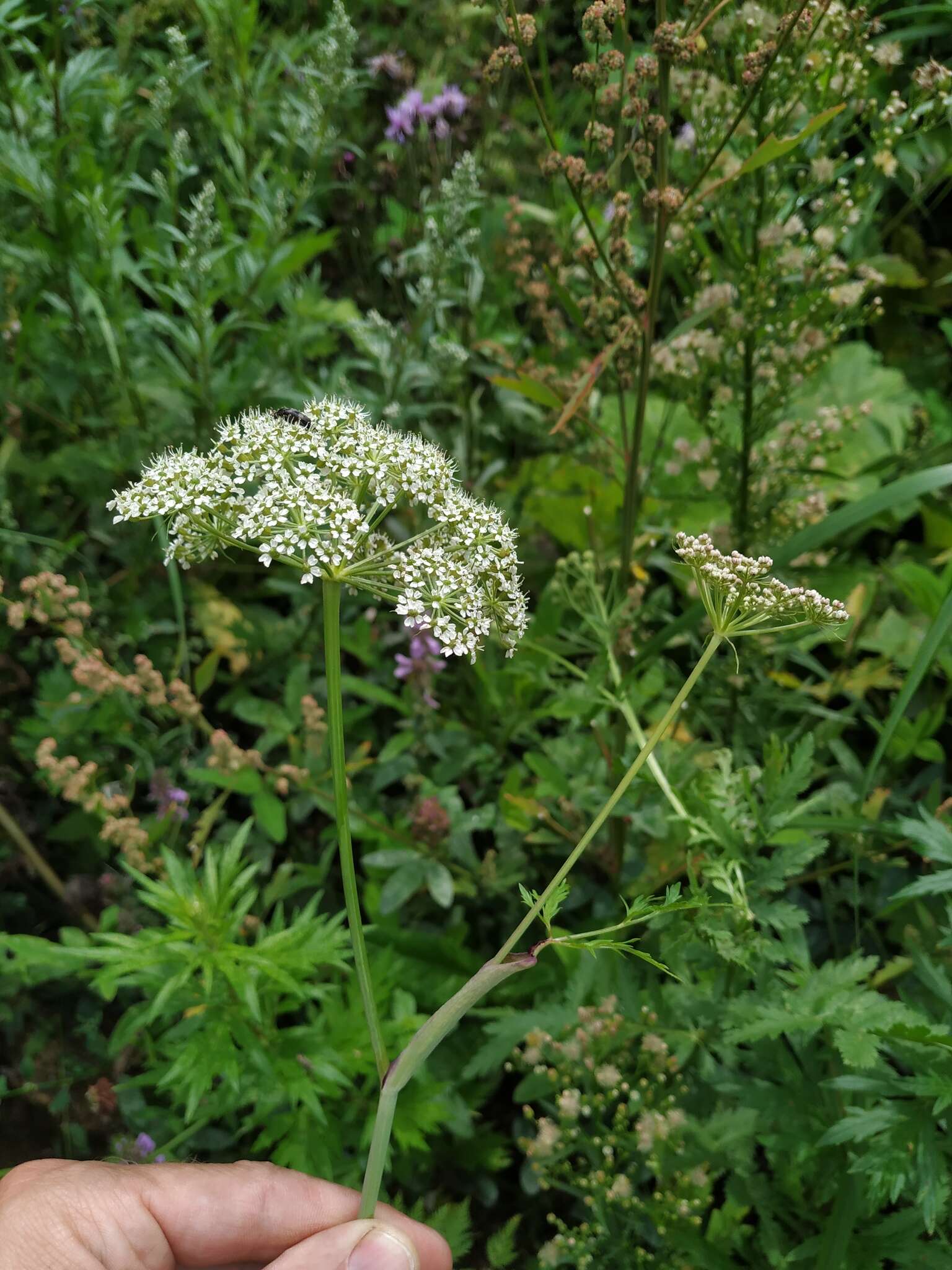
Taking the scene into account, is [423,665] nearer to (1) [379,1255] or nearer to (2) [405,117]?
(1) [379,1255]

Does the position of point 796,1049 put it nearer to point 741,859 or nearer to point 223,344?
point 741,859

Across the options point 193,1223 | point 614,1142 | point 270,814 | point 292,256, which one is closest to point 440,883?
point 270,814

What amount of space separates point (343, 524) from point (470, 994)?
30.6 inches

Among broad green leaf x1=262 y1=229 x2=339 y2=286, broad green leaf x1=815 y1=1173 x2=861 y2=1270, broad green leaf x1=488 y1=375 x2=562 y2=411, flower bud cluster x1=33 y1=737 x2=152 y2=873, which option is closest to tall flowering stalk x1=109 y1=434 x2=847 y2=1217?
broad green leaf x1=488 y1=375 x2=562 y2=411

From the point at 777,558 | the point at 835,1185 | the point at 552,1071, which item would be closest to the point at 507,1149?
the point at 552,1071

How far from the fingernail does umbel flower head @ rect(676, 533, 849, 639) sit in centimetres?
123

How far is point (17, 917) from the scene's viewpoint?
3.19 meters

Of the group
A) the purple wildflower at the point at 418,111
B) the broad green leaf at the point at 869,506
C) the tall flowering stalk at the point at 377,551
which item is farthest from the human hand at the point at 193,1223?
the purple wildflower at the point at 418,111

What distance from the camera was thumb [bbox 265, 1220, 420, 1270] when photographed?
165cm

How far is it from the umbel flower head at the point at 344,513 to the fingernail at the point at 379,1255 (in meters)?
1.07

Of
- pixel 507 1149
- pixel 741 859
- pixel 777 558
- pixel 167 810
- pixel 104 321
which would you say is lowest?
pixel 507 1149

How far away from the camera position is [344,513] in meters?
1.58

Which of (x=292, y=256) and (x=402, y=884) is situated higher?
(x=292, y=256)

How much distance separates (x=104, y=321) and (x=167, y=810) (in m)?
1.64
